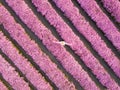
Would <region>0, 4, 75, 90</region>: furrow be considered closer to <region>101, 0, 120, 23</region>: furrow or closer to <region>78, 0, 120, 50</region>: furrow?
<region>78, 0, 120, 50</region>: furrow

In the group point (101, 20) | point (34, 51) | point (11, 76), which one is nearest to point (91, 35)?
point (101, 20)

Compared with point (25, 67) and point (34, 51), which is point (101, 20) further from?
point (25, 67)

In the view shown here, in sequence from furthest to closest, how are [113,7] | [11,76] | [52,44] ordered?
[113,7] < [52,44] < [11,76]

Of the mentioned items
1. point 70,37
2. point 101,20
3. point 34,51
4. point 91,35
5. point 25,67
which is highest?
point 34,51

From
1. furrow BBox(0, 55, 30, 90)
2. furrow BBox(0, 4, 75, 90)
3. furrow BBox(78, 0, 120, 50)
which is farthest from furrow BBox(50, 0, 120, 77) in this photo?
furrow BBox(0, 55, 30, 90)

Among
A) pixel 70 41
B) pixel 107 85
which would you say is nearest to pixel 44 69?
pixel 70 41

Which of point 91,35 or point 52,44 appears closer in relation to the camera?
point 52,44

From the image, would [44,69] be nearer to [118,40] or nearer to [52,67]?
[52,67]
